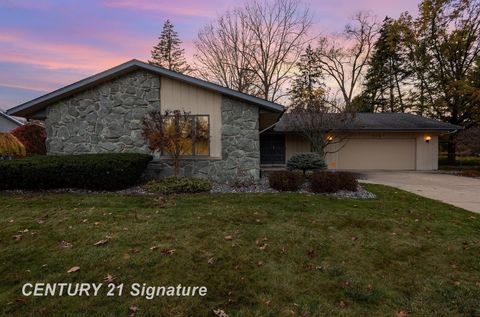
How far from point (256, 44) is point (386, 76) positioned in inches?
553

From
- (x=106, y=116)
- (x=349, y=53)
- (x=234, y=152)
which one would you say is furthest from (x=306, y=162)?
(x=349, y=53)

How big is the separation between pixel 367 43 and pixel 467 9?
8.50 metres

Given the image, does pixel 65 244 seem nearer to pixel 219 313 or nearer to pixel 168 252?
pixel 168 252

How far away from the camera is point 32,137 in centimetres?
1662

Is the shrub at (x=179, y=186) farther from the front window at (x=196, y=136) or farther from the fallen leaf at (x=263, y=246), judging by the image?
the fallen leaf at (x=263, y=246)

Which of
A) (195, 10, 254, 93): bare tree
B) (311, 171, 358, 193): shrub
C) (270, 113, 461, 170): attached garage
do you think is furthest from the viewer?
(195, 10, 254, 93): bare tree

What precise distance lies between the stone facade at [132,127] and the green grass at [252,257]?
316 cm

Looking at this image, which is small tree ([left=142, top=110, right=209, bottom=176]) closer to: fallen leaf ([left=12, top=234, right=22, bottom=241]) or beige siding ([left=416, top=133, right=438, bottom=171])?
fallen leaf ([left=12, top=234, right=22, bottom=241])

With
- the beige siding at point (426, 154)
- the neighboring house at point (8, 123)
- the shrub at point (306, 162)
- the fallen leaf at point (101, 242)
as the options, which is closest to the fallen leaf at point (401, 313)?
the fallen leaf at point (101, 242)

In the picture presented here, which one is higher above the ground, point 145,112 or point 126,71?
point 126,71

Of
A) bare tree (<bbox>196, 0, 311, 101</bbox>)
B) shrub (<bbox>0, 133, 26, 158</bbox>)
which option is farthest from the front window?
bare tree (<bbox>196, 0, 311, 101</bbox>)

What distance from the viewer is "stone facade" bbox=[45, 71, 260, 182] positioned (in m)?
9.06

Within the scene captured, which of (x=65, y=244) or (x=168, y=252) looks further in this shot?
(x=65, y=244)

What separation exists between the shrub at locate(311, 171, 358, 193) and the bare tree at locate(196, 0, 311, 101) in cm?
1593
